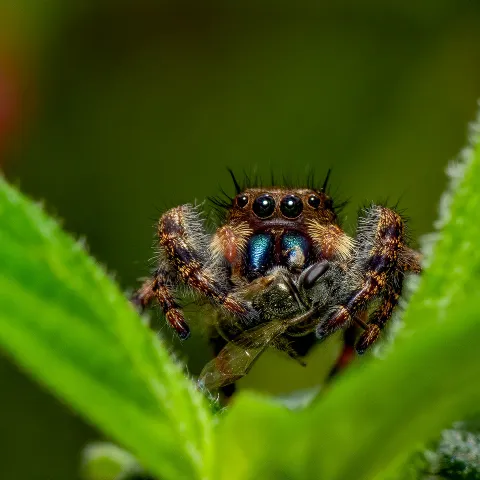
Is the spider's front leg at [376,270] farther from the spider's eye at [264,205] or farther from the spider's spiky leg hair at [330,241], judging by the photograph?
the spider's eye at [264,205]

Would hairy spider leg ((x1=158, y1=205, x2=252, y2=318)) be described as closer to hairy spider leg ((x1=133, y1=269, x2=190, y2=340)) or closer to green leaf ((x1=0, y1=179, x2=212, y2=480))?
hairy spider leg ((x1=133, y1=269, x2=190, y2=340))

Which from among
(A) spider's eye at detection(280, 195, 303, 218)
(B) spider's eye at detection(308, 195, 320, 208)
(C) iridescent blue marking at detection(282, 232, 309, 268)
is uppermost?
(B) spider's eye at detection(308, 195, 320, 208)

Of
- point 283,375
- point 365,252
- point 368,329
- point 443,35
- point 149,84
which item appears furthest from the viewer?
point 149,84

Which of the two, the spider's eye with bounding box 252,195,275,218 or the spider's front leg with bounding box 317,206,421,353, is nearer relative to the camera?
the spider's front leg with bounding box 317,206,421,353

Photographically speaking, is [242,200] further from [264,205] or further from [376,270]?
[376,270]

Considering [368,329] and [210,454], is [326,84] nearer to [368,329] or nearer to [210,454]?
[368,329]

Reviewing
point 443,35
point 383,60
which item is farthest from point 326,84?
point 443,35

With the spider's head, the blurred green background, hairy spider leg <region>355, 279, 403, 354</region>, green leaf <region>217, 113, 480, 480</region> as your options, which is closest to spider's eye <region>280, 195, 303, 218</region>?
the spider's head
